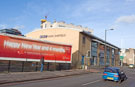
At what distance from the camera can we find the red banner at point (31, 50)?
58.6 ft

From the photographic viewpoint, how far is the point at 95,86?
1168 centimetres

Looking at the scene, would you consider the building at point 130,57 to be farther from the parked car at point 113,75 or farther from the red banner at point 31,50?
the parked car at point 113,75

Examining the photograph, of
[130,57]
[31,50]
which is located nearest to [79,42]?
[31,50]

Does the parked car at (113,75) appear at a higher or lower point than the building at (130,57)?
lower

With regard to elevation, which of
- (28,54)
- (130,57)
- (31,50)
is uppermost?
(31,50)

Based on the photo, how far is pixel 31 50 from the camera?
67.6 ft

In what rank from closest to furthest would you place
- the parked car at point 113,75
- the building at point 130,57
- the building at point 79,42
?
1. the parked car at point 113,75
2. the building at point 79,42
3. the building at point 130,57

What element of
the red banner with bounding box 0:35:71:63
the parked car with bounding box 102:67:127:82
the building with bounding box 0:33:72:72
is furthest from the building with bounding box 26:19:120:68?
the parked car with bounding box 102:67:127:82

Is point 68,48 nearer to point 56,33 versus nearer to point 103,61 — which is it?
point 56,33

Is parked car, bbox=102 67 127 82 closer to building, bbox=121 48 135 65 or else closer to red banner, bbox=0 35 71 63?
red banner, bbox=0 35 71 63

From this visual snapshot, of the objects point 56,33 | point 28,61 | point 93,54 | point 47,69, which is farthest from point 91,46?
point 28,61

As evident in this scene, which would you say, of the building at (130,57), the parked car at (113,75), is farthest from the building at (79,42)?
the building at (130,57)

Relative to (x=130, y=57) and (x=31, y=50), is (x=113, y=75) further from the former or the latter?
(x=130, y=57)

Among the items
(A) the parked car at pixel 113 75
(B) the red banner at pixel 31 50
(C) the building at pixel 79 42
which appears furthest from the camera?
(C) the building at pixel 79 42
